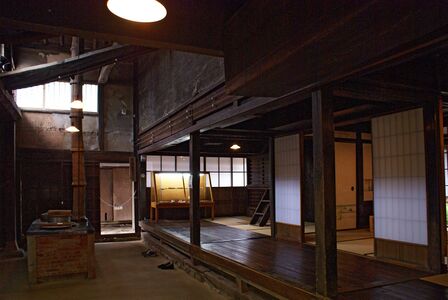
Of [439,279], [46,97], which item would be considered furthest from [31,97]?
[439,279]

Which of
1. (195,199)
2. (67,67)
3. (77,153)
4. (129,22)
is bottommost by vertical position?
(195,199)

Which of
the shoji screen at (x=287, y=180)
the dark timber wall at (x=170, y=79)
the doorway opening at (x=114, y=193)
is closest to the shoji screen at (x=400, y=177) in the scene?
the shoji screen at (x=287, y=180)

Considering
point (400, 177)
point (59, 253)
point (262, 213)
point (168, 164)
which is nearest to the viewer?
point (400, 177)

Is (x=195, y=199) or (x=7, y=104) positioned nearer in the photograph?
(x=195, y=199)

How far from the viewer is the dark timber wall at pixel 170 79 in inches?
240

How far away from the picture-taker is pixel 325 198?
11.3 feet

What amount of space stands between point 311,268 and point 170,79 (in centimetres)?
538

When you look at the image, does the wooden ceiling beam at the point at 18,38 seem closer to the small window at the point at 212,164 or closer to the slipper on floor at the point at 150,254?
the slipper on floor at the point at 150,254

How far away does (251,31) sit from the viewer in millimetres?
2895

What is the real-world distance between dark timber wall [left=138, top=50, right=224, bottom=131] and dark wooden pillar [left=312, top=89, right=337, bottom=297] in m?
2.20

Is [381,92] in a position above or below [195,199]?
above

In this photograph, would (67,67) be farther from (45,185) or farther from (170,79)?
(45,185)

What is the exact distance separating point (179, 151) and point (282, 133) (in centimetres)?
465

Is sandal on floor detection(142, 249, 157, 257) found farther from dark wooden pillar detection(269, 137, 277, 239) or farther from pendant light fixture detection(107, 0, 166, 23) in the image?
pendant light fixture detection(107, 0, 166, 23)
